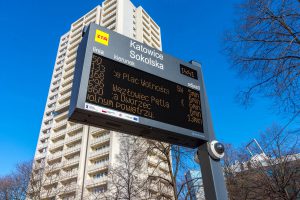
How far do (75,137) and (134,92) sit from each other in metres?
41.3

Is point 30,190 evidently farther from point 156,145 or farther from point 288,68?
point 288,68

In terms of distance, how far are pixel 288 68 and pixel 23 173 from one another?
27458 mm

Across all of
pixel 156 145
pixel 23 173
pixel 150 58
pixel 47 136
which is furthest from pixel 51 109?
pixel 150 58

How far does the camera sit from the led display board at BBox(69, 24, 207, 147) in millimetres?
5352

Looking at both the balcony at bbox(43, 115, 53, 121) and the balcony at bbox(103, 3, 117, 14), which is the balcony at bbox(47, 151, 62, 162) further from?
the balcony at bbox(103, 3, 117, 14)

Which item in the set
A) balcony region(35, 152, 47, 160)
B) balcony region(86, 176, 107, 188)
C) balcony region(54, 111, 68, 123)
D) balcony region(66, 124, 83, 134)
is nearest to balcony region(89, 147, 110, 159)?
balcony region(86, 176, 107, 188)

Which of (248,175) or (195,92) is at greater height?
(248,175)

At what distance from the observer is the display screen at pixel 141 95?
5.53 metres

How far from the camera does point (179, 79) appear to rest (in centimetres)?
717

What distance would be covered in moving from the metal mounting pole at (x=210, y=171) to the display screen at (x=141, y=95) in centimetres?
41

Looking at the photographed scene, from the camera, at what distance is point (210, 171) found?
6402 millimetres

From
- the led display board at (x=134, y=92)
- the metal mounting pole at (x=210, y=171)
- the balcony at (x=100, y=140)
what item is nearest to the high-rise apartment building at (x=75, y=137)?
the balcony at (x=100, y=140)

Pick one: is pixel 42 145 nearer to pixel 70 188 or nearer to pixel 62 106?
pixel 62 106

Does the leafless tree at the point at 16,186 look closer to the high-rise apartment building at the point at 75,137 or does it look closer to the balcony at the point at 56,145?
the high-rise apartment building at the point at 75,137
